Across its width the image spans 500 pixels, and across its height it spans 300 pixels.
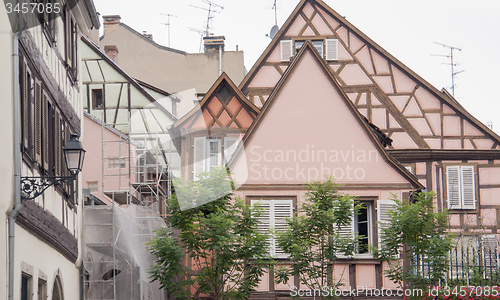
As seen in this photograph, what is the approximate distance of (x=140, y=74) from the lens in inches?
1282

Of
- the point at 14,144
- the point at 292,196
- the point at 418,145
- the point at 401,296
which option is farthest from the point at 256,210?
the point at 418,145

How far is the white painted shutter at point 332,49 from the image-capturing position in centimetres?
2325

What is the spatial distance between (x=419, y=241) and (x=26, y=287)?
26.9ft

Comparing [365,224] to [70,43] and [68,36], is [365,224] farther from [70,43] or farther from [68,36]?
[68,36]

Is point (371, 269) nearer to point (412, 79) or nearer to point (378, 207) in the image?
point (378, 207)

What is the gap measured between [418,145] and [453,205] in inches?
84.4

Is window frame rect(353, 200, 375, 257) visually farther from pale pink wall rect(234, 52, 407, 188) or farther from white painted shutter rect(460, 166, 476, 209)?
white painted shutter rect(460, 166, 476, 209)

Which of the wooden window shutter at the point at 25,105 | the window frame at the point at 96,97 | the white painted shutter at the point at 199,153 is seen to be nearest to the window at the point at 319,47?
the white painted shutter at the point at 199,153

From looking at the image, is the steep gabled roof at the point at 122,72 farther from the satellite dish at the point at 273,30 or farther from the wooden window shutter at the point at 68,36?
the wooden window shutter at the point at 68,36

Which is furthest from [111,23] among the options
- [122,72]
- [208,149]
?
[208,149]

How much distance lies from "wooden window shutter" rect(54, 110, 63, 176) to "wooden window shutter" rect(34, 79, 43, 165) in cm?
133

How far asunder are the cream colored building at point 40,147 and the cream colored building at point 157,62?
1633cm

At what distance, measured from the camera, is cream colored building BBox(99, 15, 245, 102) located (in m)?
32.4

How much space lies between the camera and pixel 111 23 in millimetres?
32469
